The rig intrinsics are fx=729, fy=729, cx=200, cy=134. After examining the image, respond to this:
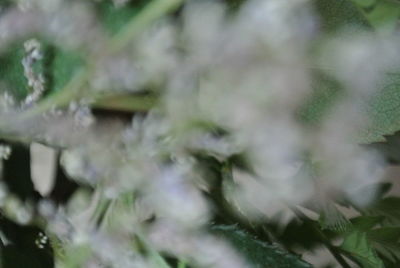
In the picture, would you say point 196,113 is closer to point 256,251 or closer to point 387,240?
point 256,251

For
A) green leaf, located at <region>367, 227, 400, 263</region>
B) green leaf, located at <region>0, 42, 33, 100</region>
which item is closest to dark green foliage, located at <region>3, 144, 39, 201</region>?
green leaf, located at <region>0, 42, 33, 100</region>

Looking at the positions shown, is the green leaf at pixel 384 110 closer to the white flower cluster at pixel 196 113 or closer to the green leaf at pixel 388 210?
the white flower cluster at pixel 196 113

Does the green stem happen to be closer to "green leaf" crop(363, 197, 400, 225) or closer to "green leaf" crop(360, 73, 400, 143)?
"green leaf" crop(360, 73, 400, 143)

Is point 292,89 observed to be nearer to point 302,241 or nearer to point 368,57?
point 368,57

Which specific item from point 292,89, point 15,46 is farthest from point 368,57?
point 15,46

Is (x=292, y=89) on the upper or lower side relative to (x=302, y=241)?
upper

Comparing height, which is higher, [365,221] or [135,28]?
[135,28]

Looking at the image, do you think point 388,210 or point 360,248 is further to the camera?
point 388,210

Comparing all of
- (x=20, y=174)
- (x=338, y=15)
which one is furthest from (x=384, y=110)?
(x=20, y=174)
